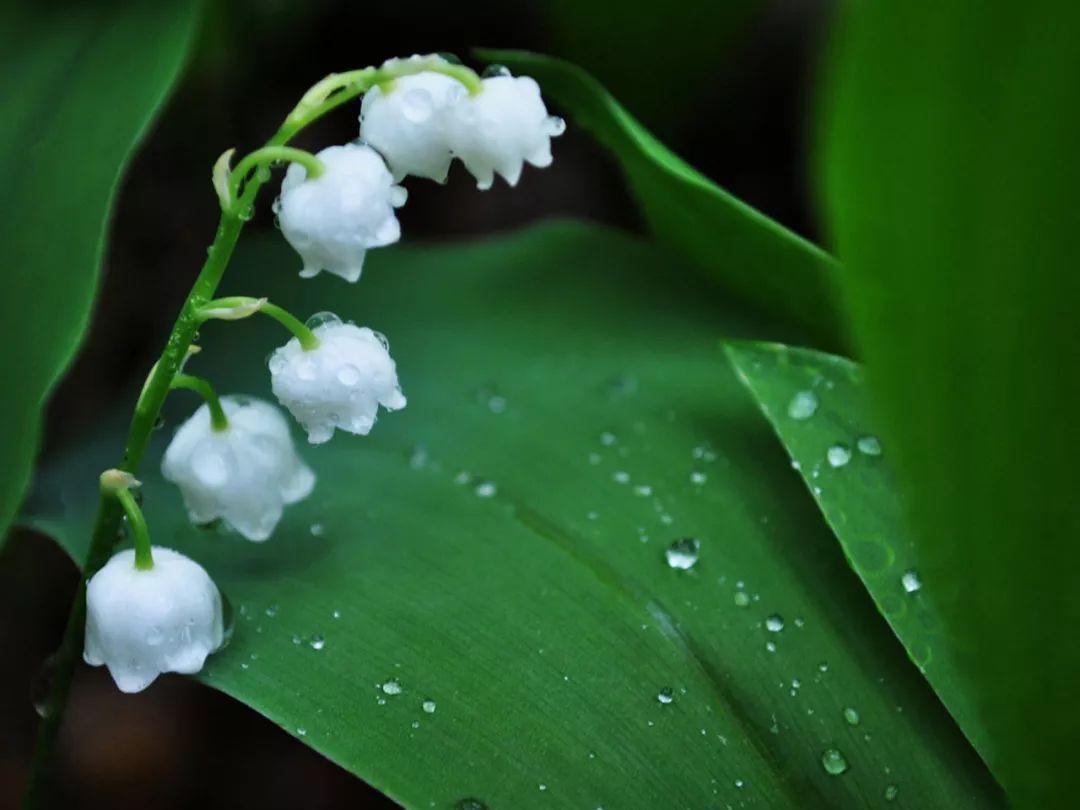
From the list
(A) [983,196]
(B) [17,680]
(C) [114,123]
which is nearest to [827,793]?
(A) [983,196]

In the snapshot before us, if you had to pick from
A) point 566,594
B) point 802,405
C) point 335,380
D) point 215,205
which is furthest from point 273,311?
point 215,205

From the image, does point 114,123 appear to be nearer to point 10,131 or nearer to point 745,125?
point 10,131

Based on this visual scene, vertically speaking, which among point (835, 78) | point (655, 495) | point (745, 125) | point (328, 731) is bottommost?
point (328, 731)

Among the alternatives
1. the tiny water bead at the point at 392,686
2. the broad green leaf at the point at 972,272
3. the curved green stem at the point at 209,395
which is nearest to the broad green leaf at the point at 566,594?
the tiny water bead at the point at 392,686

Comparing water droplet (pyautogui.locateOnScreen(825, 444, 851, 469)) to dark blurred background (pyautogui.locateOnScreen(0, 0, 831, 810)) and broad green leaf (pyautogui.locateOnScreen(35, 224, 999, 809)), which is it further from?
dark blurred background (pyautogui.locateOnScreen(0, 0, 831, 810))

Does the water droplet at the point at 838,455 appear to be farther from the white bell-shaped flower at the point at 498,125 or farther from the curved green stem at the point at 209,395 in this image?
the curved green stem at the point at 209,395

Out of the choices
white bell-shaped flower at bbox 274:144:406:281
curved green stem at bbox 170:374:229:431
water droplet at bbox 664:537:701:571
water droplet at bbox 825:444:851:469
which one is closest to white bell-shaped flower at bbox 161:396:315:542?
curved green stem at bbox 170:374:229:431
